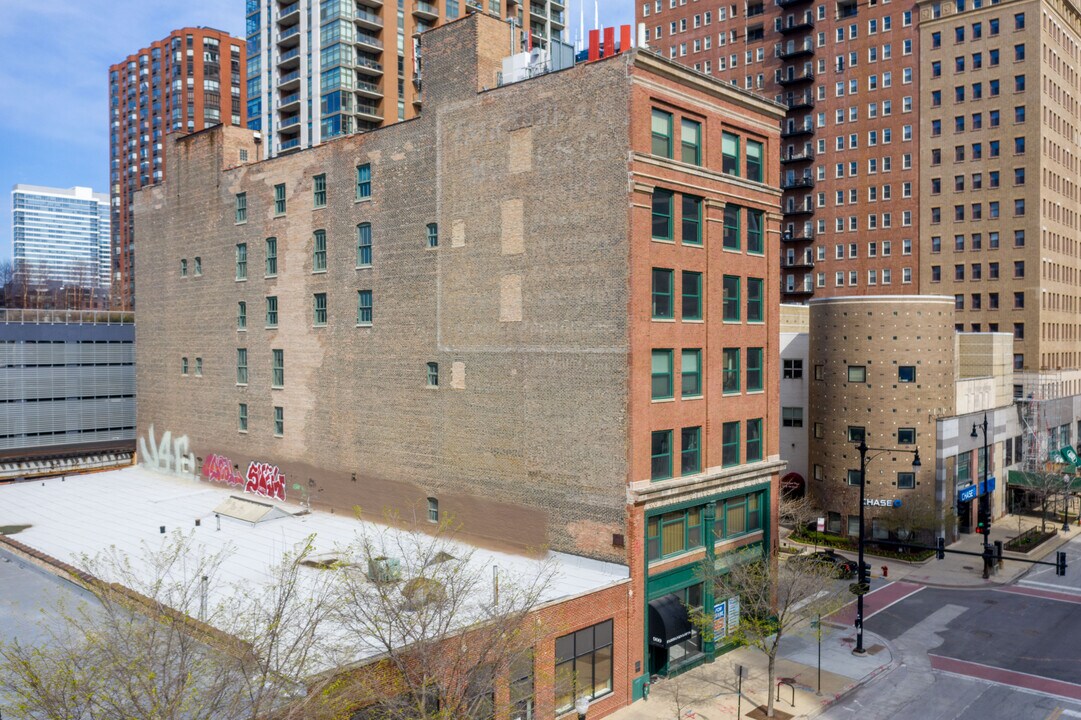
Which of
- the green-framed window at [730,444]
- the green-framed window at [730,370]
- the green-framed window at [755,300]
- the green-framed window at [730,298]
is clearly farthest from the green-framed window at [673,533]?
the green-framed window at [755,300]

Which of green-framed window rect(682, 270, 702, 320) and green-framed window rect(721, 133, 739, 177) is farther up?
green-framed window rect(721, 133, 739, 177)

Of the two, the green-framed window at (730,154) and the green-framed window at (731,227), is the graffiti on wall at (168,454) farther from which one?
the green-framed window at (730,154)

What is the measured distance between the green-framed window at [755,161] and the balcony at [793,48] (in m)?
60.5

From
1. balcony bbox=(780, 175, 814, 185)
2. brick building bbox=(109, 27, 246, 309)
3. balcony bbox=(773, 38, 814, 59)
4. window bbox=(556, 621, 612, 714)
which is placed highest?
brick building bbox=(109, 27, 246, 309)

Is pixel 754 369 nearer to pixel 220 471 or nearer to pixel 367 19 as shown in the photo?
pixel 220 471

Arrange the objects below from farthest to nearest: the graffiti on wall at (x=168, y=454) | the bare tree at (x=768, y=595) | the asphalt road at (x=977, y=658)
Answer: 1. the graffiti on wall at (x=168, y=454)
2. the bare tree at (x=768, y=595)
3. the asphalt road at (x=977, y=658)

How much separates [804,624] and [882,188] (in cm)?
5946

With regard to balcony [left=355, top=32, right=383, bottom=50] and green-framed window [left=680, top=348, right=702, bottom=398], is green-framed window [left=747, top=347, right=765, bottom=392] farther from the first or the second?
balcony [left=355, top=32, right=383, bottom=50]

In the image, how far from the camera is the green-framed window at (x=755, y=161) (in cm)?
3809

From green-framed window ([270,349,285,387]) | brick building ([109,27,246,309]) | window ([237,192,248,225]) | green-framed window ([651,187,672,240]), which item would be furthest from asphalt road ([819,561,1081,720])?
brick building ([109,27,246,309])

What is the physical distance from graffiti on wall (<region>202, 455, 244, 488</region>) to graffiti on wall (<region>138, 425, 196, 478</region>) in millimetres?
1827

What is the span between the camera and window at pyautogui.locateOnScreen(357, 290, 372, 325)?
43156 millimetres

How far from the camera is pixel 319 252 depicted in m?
45.8

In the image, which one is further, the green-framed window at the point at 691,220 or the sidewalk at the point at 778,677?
the green-framed window at the point at 691,220
